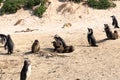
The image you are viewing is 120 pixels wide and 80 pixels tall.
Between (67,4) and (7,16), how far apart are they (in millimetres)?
5267

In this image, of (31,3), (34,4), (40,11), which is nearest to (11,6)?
(31,3)

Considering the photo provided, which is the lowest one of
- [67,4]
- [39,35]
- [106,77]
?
[106,77]

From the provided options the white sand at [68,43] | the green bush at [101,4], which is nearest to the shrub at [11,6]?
the white sand at [68,43]

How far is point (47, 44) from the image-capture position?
24.8 m

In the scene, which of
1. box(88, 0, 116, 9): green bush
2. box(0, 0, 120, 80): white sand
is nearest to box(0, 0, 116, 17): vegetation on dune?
box(88, 0, 116, 9): green bush

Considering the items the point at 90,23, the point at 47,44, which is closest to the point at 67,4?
the point at 90,23

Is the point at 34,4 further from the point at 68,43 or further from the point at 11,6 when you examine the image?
the point at 68,43

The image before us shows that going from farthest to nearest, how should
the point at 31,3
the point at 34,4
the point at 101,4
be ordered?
the point at 34,4, the point at 31,3, the point at 101,4

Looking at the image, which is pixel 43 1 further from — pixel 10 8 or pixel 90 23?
pixel 90 23

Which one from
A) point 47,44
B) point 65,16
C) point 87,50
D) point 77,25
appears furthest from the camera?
point 65,16

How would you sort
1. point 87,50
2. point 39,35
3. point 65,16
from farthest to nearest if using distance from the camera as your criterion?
point 65,16, point 39,35, point 87,50

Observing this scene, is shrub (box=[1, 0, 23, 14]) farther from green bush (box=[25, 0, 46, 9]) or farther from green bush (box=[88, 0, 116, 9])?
green bush (box=[88, 0, 116, 9])

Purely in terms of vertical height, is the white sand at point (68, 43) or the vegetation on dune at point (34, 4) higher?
the vegetation on dune at point (34, 4)

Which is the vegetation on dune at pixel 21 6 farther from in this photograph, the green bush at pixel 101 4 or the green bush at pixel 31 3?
the green bush at pixel 101 4
